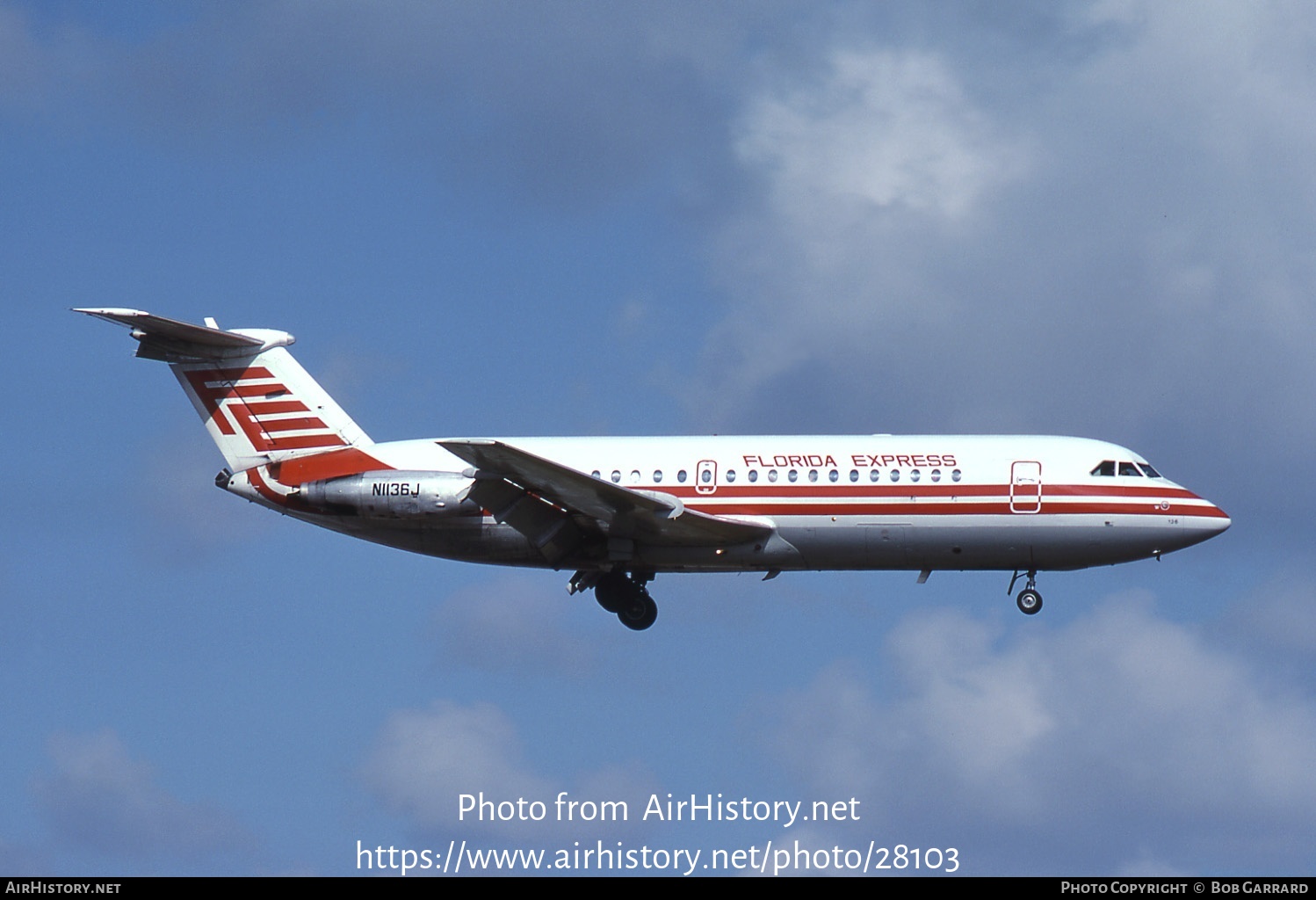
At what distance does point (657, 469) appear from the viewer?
138ft

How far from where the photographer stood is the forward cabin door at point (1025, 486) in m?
40.0

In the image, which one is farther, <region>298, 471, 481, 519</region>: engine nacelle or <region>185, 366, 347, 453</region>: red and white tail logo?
<region>185, 366, 347, 453</region>: red and white tail logo

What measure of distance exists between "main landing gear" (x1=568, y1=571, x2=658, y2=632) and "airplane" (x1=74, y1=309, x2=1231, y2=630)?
4cm

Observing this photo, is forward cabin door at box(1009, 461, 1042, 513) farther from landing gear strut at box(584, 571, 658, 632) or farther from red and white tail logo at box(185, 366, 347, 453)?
red and white tail logo at box(185, 366, 347, 453)

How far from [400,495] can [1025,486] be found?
14559mm

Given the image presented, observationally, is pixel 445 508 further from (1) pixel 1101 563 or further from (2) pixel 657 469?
(1) pixel 1101 563

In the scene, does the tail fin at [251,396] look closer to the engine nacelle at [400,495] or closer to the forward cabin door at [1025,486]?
the engine nacelle at [400,495]

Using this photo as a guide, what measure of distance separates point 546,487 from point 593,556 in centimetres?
304

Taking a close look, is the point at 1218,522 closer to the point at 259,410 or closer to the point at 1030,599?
the point at 1030,599

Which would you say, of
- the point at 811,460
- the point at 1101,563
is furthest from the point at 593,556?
the point at 1101,563

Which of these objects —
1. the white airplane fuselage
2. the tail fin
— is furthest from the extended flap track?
the tail fin

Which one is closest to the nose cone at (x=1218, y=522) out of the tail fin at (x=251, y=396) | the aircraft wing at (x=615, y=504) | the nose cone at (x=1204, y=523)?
the nose cone at (x=1204, y=523)

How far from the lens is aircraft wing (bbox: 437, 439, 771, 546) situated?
128 ft

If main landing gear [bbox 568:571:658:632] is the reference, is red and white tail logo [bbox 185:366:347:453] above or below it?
above
